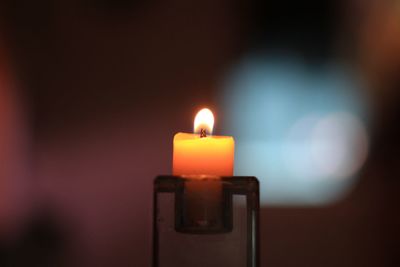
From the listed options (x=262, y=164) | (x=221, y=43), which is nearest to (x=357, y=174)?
(x=262, y=164)

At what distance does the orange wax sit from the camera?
0.53m

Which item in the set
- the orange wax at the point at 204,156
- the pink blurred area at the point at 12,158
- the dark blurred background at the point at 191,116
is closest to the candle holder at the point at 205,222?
the orange wax at the point at 204,156

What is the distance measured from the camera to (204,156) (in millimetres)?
534

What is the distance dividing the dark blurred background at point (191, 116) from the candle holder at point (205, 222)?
23 centimetres

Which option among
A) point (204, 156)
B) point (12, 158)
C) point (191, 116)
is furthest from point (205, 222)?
point (12, 158)

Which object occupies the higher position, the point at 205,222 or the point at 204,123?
the point at 204,123

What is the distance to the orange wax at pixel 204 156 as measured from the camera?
1.75 feet

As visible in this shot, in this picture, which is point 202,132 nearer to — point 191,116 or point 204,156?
point 204,156

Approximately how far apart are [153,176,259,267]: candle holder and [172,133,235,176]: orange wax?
0.02 meters

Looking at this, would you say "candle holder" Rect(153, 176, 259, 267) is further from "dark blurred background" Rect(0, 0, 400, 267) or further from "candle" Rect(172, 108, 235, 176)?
"dark blurred background" Rect(0, 0, 400, 267)

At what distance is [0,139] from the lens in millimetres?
808

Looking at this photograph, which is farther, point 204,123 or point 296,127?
point 296,127

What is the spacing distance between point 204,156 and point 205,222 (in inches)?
2.8

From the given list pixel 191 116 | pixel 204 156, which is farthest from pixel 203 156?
pixel 191 116
